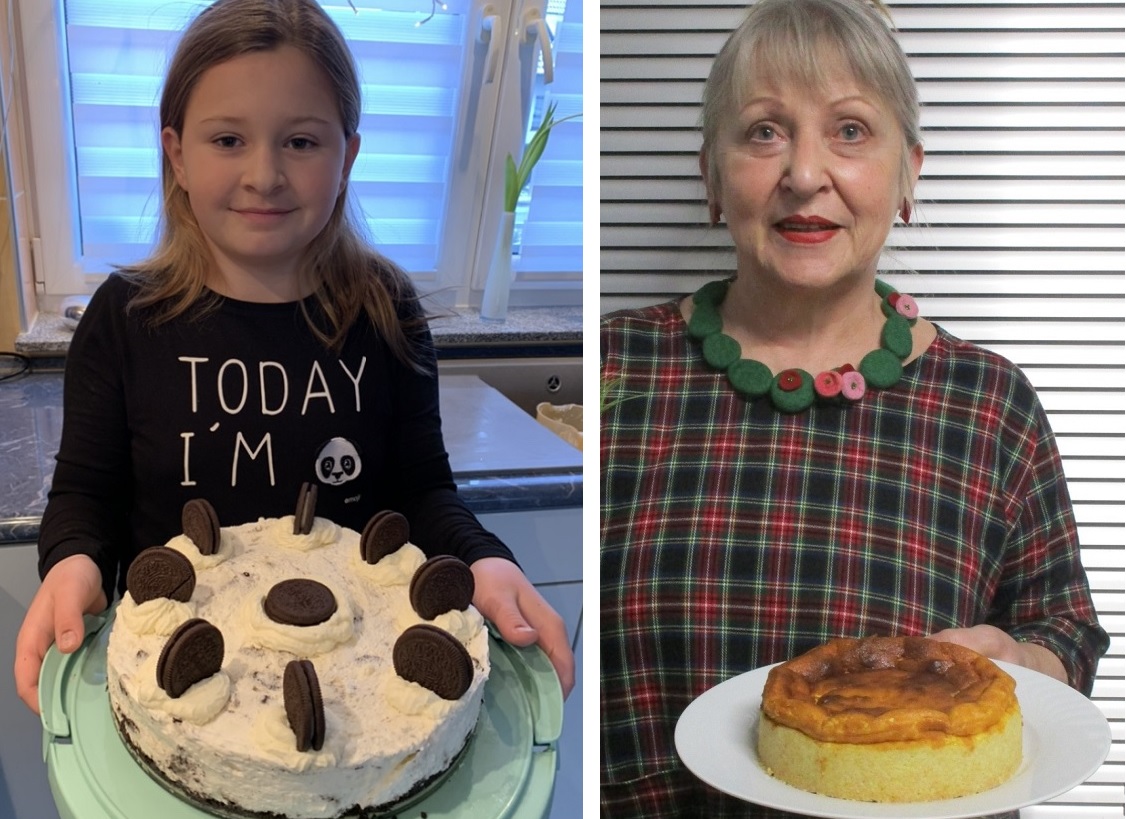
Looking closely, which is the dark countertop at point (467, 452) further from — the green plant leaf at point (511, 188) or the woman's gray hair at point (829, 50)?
the woman's gray hair at point (829, 50)

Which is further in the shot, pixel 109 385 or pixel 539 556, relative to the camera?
pixel 539 556

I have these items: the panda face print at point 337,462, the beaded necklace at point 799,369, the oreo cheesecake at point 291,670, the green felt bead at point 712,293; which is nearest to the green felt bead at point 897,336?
the beaded necklace at point 799,369

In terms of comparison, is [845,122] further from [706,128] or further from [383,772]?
[383,772]

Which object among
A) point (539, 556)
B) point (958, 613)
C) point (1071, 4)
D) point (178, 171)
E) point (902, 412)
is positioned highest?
point (1071, 4)

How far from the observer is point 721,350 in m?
0.68

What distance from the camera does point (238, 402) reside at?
2.85 feet

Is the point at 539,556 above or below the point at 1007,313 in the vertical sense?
below

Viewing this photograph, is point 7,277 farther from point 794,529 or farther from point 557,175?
point 794,529

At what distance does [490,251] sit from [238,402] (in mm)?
443

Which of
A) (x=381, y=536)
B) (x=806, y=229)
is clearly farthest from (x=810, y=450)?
(x=381, y=536)

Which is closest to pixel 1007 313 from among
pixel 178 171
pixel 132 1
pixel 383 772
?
pixel 383 772

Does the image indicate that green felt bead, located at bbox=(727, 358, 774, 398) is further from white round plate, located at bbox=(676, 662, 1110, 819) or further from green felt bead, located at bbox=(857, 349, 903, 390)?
white round plate, located at bbox=(676, 662, 1110, 819)

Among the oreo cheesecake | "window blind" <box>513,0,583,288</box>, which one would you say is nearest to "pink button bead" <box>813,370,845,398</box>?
the oreo cheesecake

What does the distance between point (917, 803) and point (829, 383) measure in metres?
0.25
